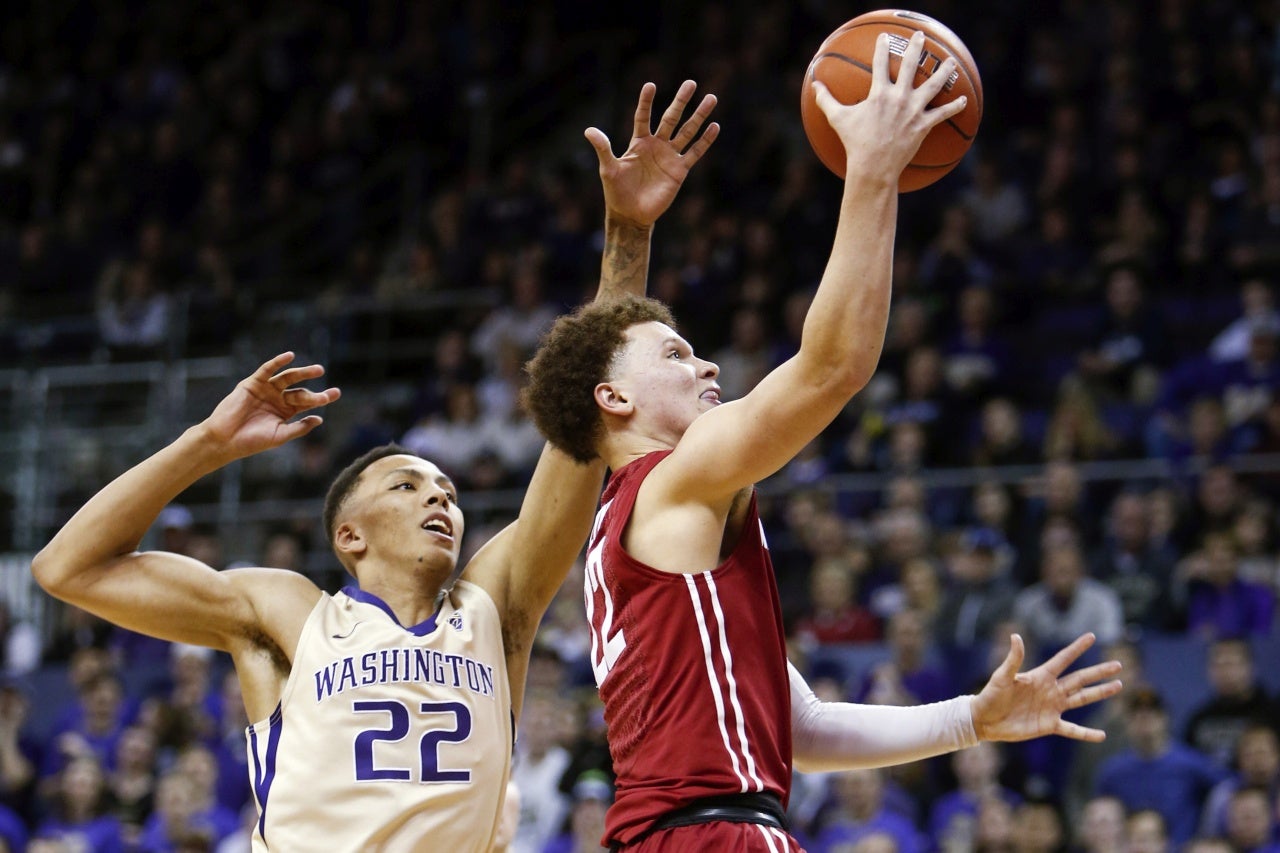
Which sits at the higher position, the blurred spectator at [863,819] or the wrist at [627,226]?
the wrist at [627,226]

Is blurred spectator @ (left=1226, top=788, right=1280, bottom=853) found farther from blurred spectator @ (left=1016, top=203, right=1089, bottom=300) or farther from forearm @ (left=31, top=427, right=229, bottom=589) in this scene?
forearm @ (left=31, top=427, right=229, bottom=589)

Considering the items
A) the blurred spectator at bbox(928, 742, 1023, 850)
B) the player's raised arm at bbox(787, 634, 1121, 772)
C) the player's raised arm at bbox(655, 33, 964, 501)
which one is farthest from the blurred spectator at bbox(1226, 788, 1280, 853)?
the player's raised arm at bbox(655, 33, 964, 501)

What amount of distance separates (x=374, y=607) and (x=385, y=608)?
0.03 meters

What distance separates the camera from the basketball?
356 centimetres

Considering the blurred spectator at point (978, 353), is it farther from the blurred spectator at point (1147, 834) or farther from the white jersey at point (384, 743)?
the white jersey at point (384, 743)

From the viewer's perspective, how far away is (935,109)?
335 centimetres

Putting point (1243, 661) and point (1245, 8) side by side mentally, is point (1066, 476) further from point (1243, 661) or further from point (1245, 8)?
point (1245, 8)

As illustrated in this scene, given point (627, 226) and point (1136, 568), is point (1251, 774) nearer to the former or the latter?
point (1136, 568)

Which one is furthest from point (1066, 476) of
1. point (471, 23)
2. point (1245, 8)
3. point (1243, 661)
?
point (471, 23)

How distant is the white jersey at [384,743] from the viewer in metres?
4.01

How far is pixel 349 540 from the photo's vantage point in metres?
4.48

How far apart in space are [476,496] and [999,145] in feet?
15.9

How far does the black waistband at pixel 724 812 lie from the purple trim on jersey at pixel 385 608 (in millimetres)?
1117

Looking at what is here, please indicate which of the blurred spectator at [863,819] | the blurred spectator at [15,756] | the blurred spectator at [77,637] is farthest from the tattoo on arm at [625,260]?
the blurred spectator at [77,637]
